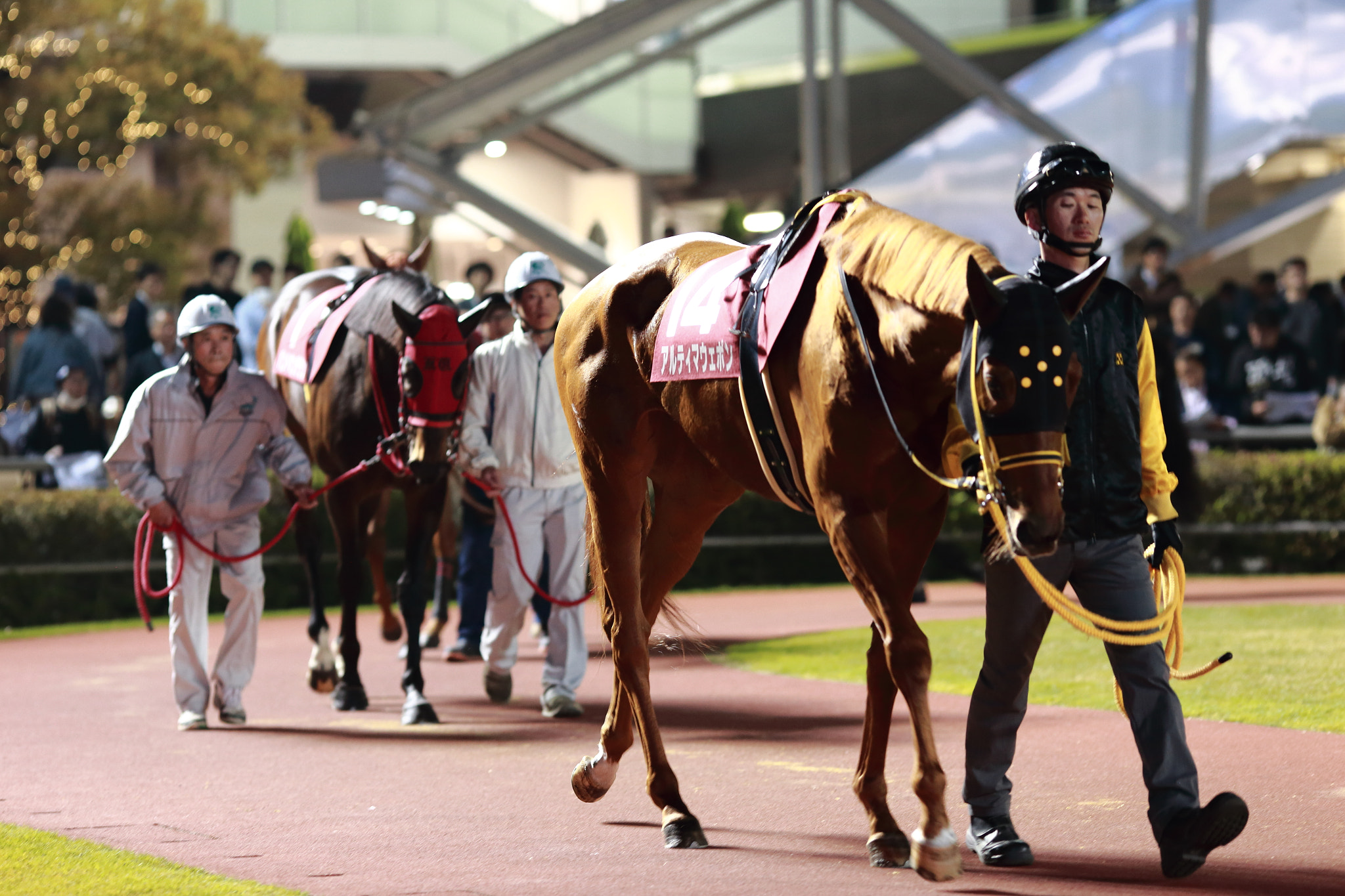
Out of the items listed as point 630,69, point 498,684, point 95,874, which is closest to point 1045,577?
point 95,874

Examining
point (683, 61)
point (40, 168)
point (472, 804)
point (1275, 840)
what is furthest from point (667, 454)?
point (683, 61)

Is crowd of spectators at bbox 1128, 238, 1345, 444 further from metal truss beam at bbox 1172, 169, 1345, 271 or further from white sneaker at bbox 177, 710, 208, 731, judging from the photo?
white sneaker at bbox 177, 710, 208, 731

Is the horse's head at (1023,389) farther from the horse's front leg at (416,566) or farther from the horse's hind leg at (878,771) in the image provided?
the horse's front leg at (416,566)

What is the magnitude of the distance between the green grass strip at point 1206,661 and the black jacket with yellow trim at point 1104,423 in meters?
2.66

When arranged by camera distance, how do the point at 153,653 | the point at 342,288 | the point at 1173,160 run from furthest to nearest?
the point at 1173,160, the point at 153,653, the point at 342,288

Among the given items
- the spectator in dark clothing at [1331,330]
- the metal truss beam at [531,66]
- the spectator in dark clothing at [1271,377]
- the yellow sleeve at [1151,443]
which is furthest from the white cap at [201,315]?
the spectator in dark clothing at [1331,330]

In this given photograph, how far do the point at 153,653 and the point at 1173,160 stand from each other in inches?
447

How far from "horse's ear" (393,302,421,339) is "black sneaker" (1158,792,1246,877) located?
434 centimetres

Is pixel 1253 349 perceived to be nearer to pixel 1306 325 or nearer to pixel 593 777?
pixel 1306 325

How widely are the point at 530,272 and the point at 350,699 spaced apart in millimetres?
2176

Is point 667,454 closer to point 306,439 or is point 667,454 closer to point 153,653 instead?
point 306,439

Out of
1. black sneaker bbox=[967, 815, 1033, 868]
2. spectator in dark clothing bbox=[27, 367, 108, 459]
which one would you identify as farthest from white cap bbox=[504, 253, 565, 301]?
spectator in dark clothing bbox=[27, 367, 108, 459]

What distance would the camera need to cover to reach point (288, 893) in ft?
14.1

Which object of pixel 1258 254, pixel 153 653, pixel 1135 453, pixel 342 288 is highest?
pixel 1258 254
